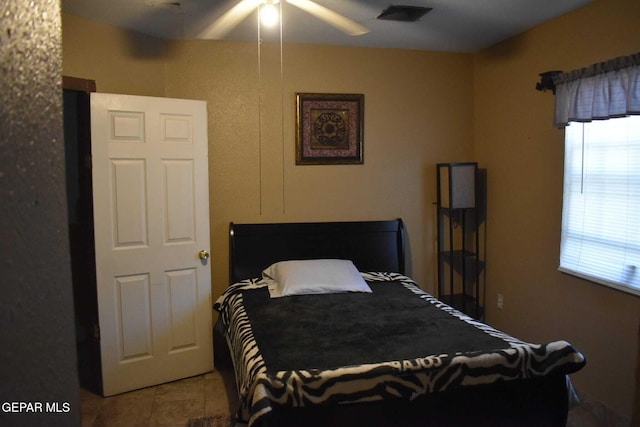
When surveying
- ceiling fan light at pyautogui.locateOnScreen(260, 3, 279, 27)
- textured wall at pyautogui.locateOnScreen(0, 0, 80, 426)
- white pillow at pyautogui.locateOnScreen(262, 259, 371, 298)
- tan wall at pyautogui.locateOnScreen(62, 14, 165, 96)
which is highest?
ceiling fan light at pyautogui.locateOnScreen(260, 3, 279, 27)

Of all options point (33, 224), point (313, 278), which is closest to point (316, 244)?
point (313, 278)

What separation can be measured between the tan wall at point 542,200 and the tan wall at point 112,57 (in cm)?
267

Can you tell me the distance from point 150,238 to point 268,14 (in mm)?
1639

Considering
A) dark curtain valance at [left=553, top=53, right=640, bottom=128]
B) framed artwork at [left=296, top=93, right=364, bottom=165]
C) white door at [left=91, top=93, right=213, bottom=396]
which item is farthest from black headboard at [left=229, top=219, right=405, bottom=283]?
dark curtain valance at [left=553, top=53, right=640, bottom=128]

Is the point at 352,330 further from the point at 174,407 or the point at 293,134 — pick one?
the point at 293,134

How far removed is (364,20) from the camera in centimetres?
311

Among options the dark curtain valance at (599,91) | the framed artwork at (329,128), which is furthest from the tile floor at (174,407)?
the framed artwork at (329,128)

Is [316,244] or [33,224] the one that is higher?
[33,224]

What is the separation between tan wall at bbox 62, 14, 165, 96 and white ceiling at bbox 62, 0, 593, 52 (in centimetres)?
7

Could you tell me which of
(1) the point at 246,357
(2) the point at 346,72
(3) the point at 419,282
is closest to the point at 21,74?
(1) the point at 246,357

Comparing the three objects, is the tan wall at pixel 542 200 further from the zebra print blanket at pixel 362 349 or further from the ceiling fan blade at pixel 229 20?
the ceiling fan blade at pixel 229 20

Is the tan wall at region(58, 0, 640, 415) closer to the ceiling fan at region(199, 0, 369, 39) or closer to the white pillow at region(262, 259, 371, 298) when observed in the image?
the ceiling fan at region(199, 0, 369, 39)

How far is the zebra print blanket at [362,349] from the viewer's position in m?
1.76

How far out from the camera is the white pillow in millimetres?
3262
